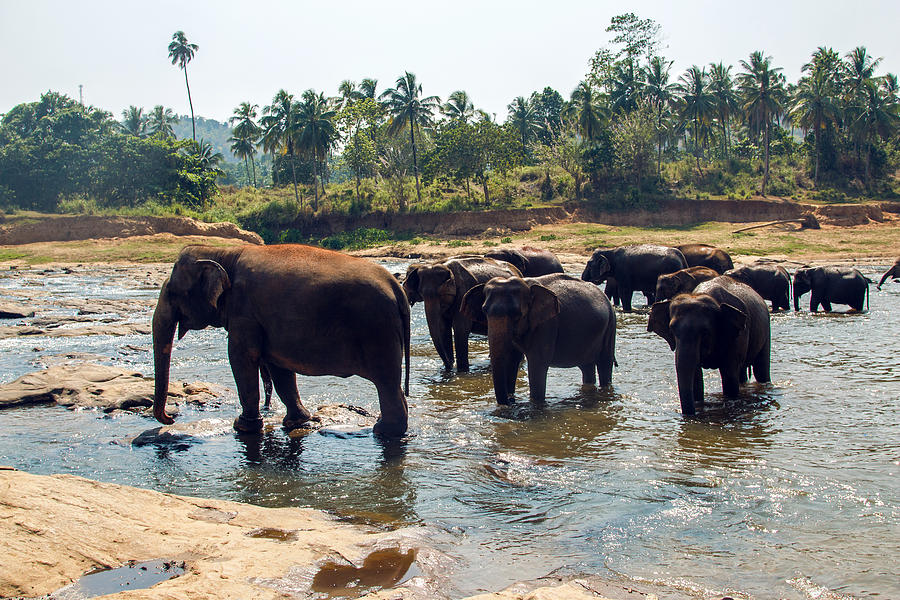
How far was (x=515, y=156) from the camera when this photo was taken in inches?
2224

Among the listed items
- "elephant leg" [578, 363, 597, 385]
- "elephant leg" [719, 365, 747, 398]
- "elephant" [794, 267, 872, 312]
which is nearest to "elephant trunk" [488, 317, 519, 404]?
"elephant leg" [578, 363, 597, 385]

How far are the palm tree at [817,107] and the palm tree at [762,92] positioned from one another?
5.25 ft

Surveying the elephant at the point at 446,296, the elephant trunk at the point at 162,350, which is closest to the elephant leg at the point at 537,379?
the elephant at the point at 446,296

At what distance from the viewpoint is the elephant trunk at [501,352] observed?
9297mm

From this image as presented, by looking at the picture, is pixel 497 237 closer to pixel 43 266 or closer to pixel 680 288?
pixel 43 266

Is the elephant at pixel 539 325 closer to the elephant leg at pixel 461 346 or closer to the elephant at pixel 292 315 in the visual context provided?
the elephant at pixel 292 315

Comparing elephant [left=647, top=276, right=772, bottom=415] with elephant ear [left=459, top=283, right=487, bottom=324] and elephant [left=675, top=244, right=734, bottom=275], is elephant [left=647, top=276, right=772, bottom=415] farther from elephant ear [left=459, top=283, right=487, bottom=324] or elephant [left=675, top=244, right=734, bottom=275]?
elephant [left=675, top=244, right=734, bottom=275]

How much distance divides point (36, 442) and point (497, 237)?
41653 mm

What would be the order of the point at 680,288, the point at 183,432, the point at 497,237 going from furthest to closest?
the point at 497,237, the point at 680,288, the point at 183,432

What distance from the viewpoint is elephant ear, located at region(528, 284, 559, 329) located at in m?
9.43

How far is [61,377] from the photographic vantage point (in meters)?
10.3

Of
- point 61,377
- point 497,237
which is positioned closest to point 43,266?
point 497,237

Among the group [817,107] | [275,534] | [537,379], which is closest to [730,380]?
[537,379]

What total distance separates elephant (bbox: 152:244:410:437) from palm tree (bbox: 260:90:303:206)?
5330 cm
